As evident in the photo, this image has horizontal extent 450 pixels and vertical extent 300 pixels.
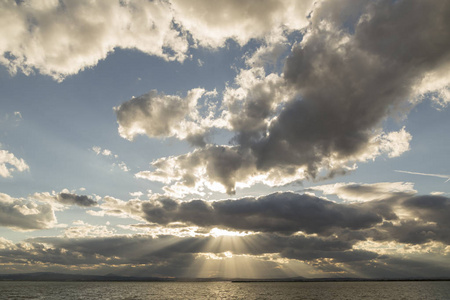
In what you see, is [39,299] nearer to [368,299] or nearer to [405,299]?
[368,299]

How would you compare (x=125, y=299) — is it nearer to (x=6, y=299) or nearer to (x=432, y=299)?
(x=6, y=299)

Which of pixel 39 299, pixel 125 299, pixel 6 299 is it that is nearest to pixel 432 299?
pixel 125 299

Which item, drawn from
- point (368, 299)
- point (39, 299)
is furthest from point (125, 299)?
point (368, 299)

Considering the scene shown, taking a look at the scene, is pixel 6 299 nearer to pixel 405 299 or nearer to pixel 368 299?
pixel 368 299

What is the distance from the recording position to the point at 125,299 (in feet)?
559

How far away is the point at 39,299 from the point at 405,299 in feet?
768

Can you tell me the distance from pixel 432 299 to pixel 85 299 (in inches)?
8897

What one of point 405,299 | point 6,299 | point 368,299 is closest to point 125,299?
point 6,299

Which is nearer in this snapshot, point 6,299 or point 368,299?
point 6,299

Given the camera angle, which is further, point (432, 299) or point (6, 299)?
point (432, 299)

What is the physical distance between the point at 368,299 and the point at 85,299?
183371mm

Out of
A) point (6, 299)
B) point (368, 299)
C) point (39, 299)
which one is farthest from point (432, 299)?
point (6, 299)

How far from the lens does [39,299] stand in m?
168

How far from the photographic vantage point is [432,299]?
178m
